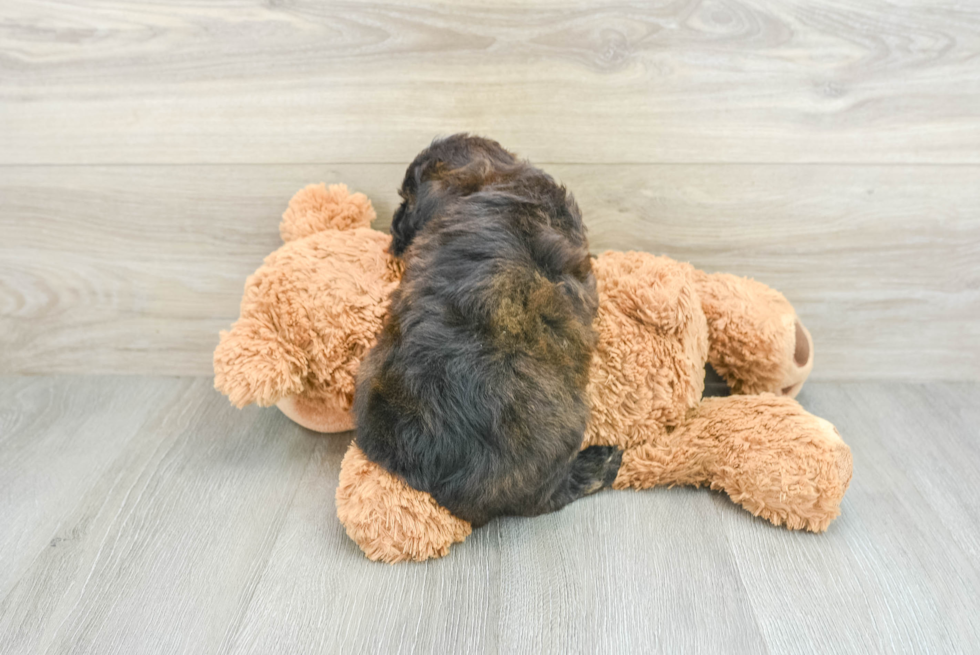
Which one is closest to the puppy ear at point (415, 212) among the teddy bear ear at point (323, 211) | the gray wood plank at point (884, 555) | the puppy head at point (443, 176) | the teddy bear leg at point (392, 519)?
the puppy head at point (443, 176)

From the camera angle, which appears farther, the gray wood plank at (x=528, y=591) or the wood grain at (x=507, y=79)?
the wood grain at (x=507, y=79)

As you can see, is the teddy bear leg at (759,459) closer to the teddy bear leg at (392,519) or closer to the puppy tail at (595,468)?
the puppy tail at (595,468)

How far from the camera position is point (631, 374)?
2.51 ft

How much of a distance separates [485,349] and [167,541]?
0.42m

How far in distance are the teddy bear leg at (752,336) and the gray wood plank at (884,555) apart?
15 centimetres

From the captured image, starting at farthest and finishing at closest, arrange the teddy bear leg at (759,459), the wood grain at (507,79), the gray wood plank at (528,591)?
the wood grain at (507,79) → the teddy bear leg at (759,459) → the gray wood plank at (528,591)

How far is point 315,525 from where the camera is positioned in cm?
76

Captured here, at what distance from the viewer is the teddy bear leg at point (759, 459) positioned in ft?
2.33

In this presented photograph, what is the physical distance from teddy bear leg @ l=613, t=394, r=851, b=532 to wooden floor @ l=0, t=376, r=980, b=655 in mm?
24

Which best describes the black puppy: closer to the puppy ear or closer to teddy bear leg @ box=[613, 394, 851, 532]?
the puppy ear

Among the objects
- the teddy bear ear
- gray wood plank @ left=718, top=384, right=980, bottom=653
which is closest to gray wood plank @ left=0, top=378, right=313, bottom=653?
the teddy bear ear

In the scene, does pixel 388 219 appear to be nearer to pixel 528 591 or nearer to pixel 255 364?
pixel 255 364

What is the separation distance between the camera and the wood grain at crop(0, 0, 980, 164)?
833 millimetres

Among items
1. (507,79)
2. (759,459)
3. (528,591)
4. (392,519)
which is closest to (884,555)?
(759,459)
